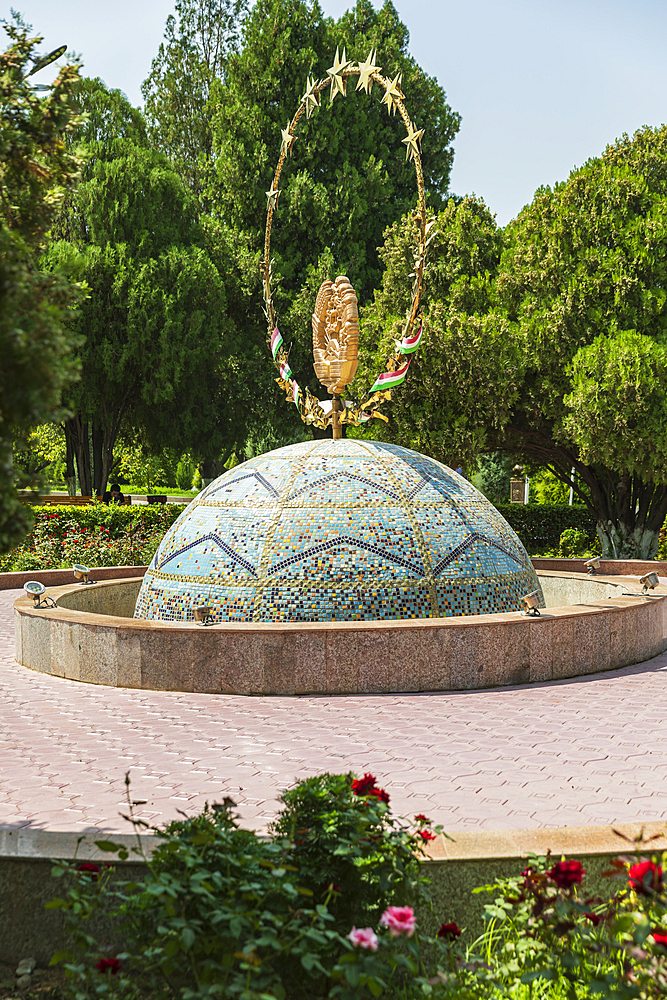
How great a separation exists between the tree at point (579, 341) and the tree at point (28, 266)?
16307 millimetres

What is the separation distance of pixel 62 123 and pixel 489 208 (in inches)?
891

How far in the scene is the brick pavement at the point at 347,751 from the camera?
17.3 feet

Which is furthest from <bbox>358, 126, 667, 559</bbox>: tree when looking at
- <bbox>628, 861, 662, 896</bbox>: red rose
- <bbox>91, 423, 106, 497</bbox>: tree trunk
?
<bbox>628, 861, 662, 896</bbox>: red rose

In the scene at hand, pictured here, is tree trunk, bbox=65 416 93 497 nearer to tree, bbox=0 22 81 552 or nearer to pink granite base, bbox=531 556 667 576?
pink granite base, bbox=531 556 667 576

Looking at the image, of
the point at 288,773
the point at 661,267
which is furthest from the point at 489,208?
the point at 288,773

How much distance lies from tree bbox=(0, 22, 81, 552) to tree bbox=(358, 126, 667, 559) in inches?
642

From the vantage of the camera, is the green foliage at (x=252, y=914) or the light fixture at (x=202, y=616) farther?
the light fixture at (x=202, y=616)

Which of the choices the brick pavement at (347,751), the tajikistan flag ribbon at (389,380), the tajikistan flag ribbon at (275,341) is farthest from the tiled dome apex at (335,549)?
the tajikistan flag ribbon at (275,341)

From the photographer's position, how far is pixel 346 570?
9.34 m

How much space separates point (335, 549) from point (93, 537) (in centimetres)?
1233

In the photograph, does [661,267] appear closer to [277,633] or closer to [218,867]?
[277,633]

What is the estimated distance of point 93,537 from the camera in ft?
67.3

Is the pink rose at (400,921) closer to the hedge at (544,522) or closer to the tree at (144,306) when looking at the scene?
the hedge at (544,522)

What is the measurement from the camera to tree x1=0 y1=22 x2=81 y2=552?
3289 millimetres
